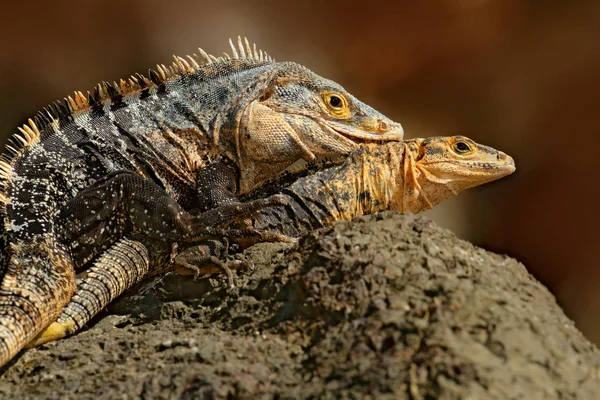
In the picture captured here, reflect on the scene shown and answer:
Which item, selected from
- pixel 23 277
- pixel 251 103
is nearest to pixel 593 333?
pixel 251 103

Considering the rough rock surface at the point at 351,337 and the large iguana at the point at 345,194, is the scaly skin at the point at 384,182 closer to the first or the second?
the large iguana at the point at 345,194

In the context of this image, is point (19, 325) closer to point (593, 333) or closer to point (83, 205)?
point (83, 205)

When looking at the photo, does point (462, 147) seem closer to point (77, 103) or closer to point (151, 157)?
point (151, 157)

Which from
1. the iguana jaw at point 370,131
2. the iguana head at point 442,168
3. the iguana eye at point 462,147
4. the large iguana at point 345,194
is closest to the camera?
the large iguana at point 345,194

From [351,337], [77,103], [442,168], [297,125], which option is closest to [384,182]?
[442,168]

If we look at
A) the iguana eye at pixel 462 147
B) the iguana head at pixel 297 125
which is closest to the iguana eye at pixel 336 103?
the iguana head at pixel 297 125

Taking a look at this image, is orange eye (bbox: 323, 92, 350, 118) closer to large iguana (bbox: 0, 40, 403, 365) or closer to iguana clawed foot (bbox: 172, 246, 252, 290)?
large iguana (bbox: 0, 40, 403, 365)

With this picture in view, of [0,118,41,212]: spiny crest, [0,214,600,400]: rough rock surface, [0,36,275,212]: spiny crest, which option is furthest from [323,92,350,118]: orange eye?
[0,118,41,212]: spiny crest
